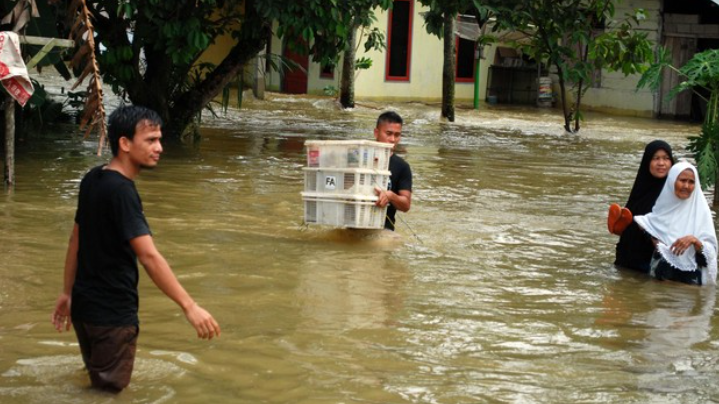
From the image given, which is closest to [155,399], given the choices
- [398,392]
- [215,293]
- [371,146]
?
[398,392]

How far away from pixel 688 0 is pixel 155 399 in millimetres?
26112

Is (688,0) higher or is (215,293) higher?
(688,0)

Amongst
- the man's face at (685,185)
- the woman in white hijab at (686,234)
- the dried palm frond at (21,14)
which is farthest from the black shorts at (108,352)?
the dried palm frond at (21,14)

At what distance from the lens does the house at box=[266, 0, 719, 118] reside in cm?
2895

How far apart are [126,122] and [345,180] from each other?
410 centimetres

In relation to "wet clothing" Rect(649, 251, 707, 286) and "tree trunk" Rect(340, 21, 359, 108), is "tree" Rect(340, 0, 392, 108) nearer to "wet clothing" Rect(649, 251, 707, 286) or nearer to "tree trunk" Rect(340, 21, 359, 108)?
"tree trunk" Rect(340, 21, 359, 108)

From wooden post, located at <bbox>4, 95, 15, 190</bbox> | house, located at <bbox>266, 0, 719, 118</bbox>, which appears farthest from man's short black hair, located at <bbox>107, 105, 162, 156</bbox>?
house, located at <bbox>266, 0, 719, 118</bbox>

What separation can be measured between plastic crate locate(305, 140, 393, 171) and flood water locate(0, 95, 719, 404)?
78 cm

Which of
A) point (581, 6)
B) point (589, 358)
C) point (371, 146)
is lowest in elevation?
point (589, 358)

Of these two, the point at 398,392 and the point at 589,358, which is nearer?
the point at 398,392

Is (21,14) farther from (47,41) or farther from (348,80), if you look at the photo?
(348,80)

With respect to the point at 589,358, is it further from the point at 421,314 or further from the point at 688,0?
the point at 688,0

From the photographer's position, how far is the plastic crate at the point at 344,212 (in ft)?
29.8

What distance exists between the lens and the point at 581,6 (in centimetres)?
1888
